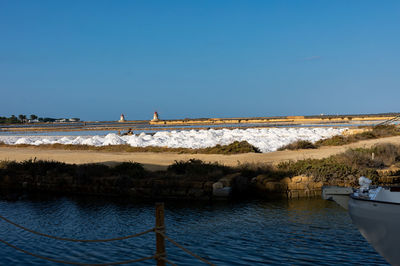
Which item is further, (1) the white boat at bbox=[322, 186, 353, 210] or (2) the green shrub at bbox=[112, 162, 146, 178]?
(2) the green shrub at bbox=[112, 162, 146, 178]

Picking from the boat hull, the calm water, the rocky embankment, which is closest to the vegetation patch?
the rocky embankment

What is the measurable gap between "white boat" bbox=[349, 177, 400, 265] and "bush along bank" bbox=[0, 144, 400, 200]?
7.53 metres

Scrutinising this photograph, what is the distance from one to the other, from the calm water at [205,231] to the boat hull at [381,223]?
1769 mm

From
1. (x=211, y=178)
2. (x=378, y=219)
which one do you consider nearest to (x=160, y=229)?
(x=378, y=219)

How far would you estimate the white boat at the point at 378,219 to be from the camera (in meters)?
6.08

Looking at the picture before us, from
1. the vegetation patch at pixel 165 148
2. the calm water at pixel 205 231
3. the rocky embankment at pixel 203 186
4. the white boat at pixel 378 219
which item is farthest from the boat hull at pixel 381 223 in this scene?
the vegetation patch at pixel 165 148

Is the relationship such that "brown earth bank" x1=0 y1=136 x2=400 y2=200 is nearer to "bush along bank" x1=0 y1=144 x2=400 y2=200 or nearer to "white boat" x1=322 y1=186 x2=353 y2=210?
"bush along bank" x1=0 y1=144 x2=400 y2=200

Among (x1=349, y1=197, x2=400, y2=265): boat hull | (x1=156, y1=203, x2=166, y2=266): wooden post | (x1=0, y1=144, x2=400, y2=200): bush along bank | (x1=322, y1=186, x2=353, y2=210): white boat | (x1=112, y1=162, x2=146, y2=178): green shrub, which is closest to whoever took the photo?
(x1=156, y1=203, x2=166, y2=266): wooden post

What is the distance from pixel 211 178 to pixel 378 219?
9.01 m

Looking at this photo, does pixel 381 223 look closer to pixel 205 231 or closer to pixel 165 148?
pixel 205 231

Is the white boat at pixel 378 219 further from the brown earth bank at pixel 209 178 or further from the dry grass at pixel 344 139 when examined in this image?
the dry grass at pixel 344 139

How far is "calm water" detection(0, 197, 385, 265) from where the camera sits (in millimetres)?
8680

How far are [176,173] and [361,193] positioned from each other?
33.4 ft

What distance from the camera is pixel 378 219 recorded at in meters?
6.26
